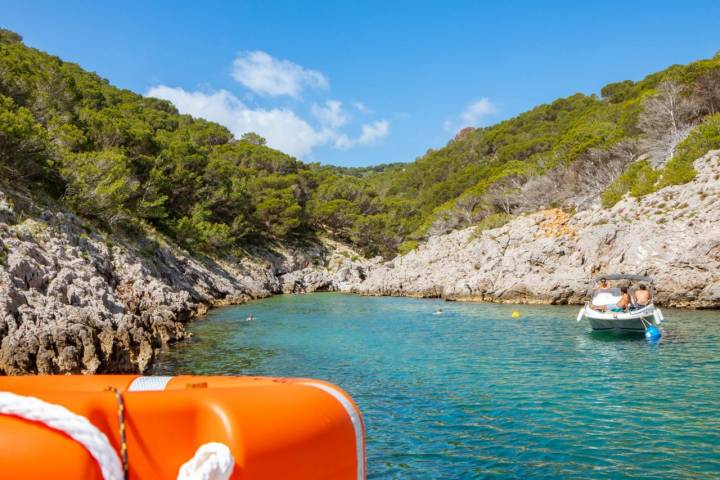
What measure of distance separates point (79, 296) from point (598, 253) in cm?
2634

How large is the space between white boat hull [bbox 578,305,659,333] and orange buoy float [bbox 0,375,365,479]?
1570 cm

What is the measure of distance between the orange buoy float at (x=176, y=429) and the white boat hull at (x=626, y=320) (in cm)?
1570

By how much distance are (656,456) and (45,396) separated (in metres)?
7.63

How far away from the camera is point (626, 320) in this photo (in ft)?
54.6

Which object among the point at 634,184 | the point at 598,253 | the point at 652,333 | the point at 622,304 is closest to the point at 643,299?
the point at 622,304

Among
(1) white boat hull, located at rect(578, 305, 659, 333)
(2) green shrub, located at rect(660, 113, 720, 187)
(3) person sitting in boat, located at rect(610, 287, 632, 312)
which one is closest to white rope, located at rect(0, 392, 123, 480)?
(1) white boat hull, located at rect(578, 305, 659, 333)

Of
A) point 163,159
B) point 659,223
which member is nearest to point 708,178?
point 659,223

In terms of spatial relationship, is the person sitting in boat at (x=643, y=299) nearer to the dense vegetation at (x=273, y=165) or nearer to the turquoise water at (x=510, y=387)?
the turquoise water at (x=510, y=387)

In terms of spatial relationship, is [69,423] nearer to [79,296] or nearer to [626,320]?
→ [79,296]

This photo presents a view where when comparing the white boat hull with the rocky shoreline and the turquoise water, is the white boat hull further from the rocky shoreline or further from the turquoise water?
the rocky shoreline

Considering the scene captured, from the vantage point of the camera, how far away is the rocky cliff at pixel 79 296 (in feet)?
37.2

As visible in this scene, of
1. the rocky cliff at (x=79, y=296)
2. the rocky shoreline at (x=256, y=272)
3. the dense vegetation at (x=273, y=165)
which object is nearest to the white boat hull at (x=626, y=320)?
the rocky shoreline at (x=256, y=272)

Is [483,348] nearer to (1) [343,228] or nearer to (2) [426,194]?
(1) [343,228]

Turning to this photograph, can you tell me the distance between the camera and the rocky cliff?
37.2ft
